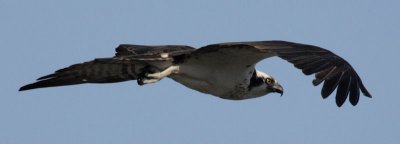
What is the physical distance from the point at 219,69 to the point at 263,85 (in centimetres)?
113

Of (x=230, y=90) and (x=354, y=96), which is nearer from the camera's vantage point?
(x=354, y=96)

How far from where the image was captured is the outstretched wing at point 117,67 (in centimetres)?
1895

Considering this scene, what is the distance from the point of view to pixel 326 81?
17891mm

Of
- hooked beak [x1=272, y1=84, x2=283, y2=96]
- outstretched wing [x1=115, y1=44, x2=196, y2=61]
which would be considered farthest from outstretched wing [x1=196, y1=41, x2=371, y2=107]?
hooked beak [x1=272, y1=84, x2=283, y2=96]

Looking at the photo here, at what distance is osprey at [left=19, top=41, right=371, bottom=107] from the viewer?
18.0m

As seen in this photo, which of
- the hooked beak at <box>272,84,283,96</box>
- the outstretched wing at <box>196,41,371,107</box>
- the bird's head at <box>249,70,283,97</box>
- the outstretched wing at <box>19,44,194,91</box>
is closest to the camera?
the outstretched wing at <box>196,41,371,107</box>

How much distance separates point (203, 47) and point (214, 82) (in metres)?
0.95

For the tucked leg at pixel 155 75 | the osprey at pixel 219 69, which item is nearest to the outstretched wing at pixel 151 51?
the osprey at pixel 219 69

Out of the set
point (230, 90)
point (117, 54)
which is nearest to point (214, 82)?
point (230, 90)

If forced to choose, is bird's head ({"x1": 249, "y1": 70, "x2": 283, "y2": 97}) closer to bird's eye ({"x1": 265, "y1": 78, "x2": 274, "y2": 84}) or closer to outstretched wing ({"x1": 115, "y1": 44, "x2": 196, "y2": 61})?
bird's eye ({"x1": 265, "y1": 78, "x2": 274, "y2": 84})

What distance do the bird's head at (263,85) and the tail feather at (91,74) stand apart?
1789 mm

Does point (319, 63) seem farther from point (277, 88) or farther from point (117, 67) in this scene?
point (117, 67)

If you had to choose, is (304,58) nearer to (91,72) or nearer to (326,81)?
(326,81)

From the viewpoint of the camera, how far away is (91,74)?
1964 centimetres
